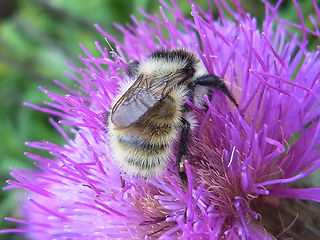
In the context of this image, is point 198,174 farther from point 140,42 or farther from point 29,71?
point 29,71

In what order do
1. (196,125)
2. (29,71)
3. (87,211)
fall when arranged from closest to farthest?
(196,125)
(87,211)
(29,71)

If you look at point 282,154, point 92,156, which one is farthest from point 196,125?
point 92,156

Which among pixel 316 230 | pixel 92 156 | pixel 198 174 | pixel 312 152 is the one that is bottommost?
pixel 316 230

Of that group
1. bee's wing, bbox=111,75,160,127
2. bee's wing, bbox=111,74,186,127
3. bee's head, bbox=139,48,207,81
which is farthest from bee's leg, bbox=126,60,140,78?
bee's wing, bbox=111,75,160,127

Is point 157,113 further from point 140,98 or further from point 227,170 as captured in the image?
point 227,170

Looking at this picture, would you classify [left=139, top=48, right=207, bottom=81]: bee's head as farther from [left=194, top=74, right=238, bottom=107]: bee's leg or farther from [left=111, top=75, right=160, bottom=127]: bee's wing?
[left=111, top=75, right=160, bottom=127]: bee's wing

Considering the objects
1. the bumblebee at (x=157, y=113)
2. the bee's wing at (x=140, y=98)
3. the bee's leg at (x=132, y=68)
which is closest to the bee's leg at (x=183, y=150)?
the bumblebee at (x=157, y=113)

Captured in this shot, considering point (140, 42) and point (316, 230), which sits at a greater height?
point (140, 42)
